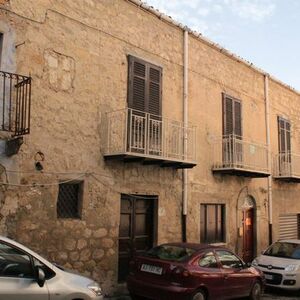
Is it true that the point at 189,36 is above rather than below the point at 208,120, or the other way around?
above

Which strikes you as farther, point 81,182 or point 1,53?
point 81,182

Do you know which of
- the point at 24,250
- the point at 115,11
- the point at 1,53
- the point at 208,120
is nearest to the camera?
the point at 24,250

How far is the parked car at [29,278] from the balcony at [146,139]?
4.69 metres

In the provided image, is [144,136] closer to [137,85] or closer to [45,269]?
[137,85]

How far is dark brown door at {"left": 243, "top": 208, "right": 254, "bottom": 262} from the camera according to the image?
53.0 feet

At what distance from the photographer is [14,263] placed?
5824 millimetres


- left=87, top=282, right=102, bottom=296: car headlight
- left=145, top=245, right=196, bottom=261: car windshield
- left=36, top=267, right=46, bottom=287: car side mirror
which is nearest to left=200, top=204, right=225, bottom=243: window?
left=145, top=245, right=196, bottom=261: car windshield

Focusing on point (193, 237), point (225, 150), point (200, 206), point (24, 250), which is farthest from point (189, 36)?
point (24, 250)

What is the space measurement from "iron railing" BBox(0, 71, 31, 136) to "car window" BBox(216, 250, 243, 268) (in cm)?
488

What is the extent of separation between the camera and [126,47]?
472 inches

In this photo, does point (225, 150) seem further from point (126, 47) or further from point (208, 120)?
point (126, 47)

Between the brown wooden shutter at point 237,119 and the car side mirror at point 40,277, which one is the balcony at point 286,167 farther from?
the car side mirror at point 40,277

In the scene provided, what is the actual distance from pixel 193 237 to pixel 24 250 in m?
8.22

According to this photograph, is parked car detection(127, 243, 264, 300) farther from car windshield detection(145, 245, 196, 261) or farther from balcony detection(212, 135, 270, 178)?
balcony detection(212, 135, 270, 178)
